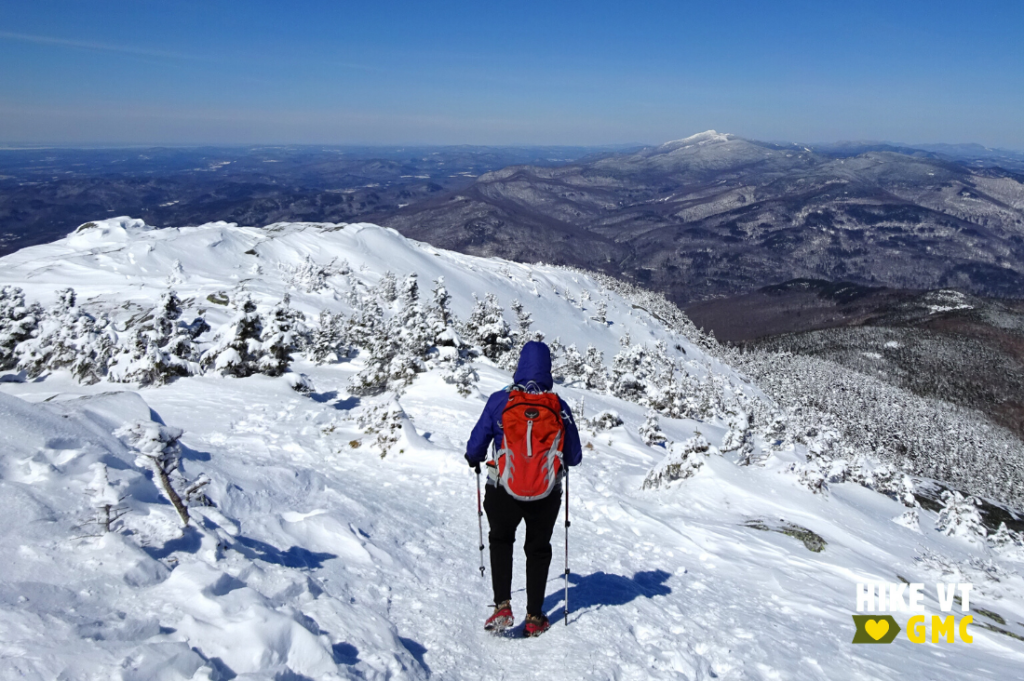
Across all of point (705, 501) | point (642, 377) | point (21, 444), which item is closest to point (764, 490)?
point (705, 501)

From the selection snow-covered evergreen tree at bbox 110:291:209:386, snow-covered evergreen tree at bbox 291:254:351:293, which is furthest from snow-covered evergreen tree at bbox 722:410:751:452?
snow-covered evergreen tree at bbox 291:254:351:293

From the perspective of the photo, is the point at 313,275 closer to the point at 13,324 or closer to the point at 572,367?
the point at 572,367

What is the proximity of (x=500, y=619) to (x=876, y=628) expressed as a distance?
192 inches

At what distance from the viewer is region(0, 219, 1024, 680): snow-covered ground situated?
3668 mm

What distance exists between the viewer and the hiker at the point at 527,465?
4.79 m

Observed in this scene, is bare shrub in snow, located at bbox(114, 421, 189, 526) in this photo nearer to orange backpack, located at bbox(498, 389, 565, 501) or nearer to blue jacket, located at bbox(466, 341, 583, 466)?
blue jacket, located at bbox(466, 341, 583, 466)

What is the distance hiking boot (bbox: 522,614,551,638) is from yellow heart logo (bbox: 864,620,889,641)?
13.5 ft

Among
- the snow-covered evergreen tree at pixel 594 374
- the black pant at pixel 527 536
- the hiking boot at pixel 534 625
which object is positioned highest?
the black pant at pixel 527 536

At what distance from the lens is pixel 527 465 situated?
4.77m

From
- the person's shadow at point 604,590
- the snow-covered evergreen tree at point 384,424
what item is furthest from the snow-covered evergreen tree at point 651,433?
the person's shadow at point 604,590

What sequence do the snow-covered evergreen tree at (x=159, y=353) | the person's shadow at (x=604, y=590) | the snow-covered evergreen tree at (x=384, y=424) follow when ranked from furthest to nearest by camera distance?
the snow-covered evergreen tree at (x=159, y=353)
the snow-covered evergreen tree at (x=384, y=424)
the person's shadow at (x=604, y=590)

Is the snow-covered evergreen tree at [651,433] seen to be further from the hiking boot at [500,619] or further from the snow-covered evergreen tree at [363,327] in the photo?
the hiking boot at [500,619]

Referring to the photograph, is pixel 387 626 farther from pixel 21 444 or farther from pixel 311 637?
pixel 21 444

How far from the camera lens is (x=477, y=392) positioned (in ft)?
58.2
